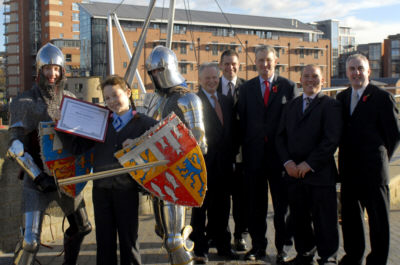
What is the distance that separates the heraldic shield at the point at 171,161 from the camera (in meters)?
3.57

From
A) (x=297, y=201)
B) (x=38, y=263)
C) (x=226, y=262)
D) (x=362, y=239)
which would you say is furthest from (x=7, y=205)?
(x=362, y=239)

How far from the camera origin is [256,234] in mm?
4824

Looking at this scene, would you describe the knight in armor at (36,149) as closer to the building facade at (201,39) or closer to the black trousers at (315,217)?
the black trousers at (315,217)

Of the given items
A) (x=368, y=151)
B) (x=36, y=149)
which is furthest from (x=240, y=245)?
(x=36, y=149)

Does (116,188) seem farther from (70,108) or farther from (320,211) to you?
(320,211)

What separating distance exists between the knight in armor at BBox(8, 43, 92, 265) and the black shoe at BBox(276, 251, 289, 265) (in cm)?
194

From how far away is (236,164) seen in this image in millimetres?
5270

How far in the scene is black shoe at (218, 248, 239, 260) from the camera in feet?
16.0

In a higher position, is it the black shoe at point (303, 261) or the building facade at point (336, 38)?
the building facade at point (336, 38)

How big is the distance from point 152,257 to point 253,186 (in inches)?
52.8

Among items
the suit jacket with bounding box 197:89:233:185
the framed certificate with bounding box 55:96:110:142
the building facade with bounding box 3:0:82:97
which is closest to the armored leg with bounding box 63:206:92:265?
the framed certificate with bounding box 55:96:110:142

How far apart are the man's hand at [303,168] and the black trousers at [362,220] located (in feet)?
1.36

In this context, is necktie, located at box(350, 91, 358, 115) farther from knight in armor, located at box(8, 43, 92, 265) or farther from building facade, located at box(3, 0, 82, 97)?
building facade, located at box(3, 0, 82, 97)

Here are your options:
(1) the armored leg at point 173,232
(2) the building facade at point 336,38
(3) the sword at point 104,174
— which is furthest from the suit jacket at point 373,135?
(2) the building facade at point 336,38
